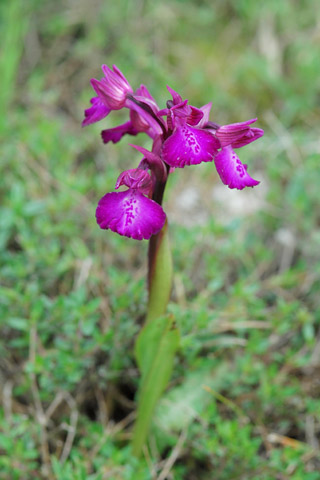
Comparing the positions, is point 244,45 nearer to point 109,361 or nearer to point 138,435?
point 109,361

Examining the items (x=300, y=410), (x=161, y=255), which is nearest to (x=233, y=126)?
(x=161, y=255)

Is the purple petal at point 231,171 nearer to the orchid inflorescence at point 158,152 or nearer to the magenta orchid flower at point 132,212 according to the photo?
the orchid inflorescence at point 158,152

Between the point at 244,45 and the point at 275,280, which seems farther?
the point at 244,45

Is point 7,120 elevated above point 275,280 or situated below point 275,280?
above

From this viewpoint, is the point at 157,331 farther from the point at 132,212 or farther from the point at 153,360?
the point at 132,212

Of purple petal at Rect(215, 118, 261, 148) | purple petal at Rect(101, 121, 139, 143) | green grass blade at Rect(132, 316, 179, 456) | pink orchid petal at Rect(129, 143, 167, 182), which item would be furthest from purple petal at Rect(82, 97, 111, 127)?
green grass blade at Rect(132, 316, 179, 456)

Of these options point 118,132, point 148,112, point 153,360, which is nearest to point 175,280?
point 153,360

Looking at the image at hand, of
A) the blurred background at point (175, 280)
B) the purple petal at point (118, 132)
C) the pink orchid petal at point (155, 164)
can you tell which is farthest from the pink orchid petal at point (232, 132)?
the blurred background at point (175, 280)
